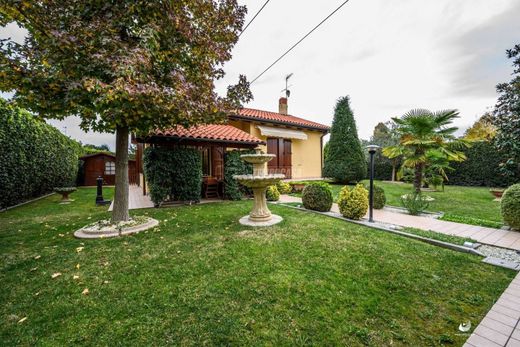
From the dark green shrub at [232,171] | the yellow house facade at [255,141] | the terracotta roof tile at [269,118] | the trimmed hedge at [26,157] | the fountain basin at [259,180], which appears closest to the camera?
the fountain basin at [259,180]

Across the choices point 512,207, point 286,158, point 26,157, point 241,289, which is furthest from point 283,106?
point 241,289

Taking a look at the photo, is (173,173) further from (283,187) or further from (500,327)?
(500,327)

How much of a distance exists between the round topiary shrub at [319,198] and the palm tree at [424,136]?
4.27 meters

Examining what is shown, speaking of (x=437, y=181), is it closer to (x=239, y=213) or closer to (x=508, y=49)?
(x=508, y=49)

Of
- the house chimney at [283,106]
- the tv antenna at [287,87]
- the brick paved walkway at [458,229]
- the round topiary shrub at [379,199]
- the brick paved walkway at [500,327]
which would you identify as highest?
the tv antenna at [287,87]

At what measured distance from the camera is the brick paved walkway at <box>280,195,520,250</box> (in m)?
5.20

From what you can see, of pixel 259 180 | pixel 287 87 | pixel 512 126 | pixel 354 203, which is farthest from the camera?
pixel 287 87

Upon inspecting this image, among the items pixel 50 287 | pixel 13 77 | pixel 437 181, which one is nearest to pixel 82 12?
pixel 13 77

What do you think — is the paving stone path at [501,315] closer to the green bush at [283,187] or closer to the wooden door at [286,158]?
the green bush at [283,187]

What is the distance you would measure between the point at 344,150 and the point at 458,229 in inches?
434

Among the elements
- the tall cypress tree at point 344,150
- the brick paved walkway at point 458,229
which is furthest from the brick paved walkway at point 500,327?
the tall cypress tree at point 344,150

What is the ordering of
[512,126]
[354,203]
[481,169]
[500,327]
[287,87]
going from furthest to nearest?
[287,87]
[481,169]
[512,126]
[354,203]
[500,327]

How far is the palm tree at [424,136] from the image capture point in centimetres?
942

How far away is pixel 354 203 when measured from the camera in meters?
6.96
